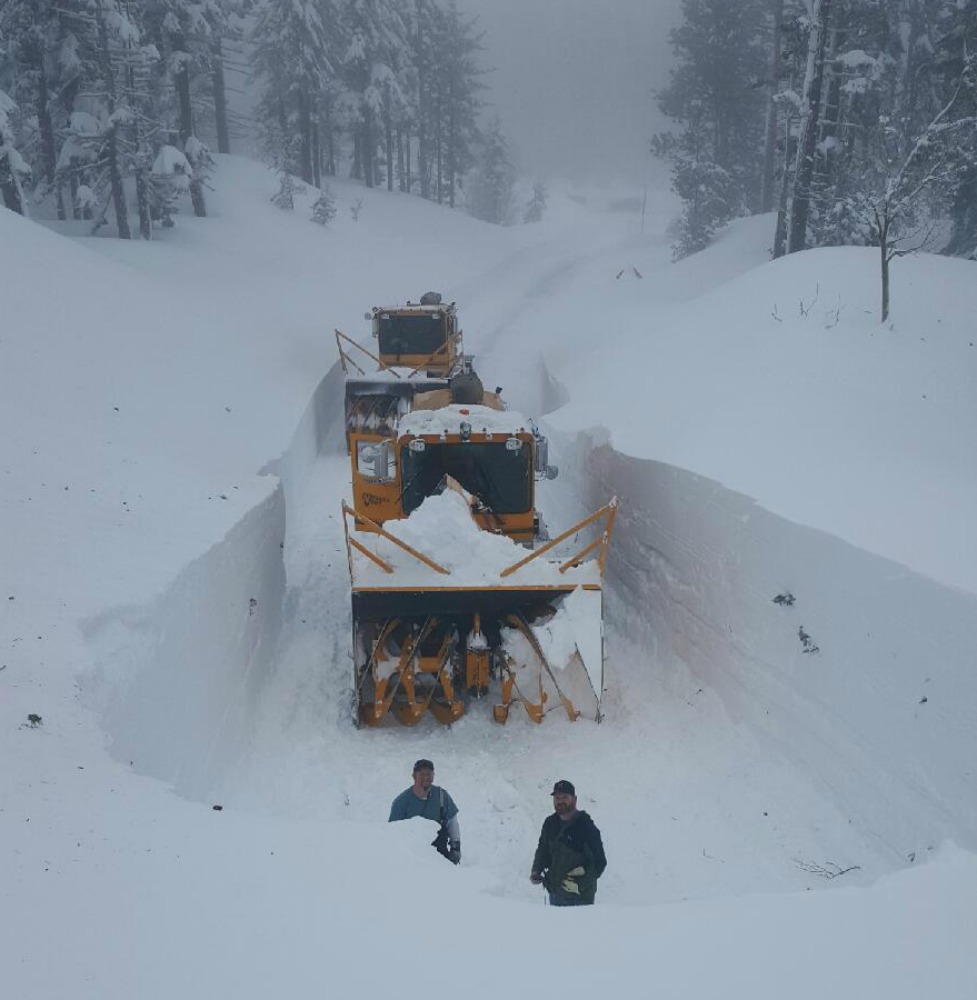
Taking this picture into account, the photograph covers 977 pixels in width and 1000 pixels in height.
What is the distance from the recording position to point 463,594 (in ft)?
24.8

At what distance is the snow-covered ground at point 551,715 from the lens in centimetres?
336

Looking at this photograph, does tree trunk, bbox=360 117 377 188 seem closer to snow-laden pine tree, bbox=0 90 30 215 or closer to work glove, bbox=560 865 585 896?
snow-laden pine tree, bbox=0 90 30 215

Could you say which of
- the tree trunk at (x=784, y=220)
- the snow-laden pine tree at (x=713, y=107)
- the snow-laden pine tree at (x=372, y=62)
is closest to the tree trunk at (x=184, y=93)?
the snow-laden pine tree at (x=372, y=62)

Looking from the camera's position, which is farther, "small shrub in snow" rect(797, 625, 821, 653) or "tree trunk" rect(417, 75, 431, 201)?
"tree trunk" rect(417, 75, 431, 201)

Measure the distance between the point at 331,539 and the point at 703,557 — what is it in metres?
6.53

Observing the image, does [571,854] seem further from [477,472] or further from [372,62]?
[372,62]

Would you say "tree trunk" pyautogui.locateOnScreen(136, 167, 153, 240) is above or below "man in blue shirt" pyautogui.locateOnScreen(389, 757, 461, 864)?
above

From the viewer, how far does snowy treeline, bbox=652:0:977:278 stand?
Answer: 57.8 ft

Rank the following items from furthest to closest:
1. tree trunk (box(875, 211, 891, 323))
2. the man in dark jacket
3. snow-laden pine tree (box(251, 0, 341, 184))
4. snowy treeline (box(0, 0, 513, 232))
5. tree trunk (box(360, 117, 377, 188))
Answer: tree trunk (box(360, 117, 377, 188)), snow-laden pine tree (box(251, 0, 341, 184)), snowy treeline (box(0, 0, 513, 232)), tree trunk (box(875, 211, 891, 323)), the man in dark jacket

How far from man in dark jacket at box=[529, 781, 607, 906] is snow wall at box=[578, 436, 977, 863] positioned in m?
2.10

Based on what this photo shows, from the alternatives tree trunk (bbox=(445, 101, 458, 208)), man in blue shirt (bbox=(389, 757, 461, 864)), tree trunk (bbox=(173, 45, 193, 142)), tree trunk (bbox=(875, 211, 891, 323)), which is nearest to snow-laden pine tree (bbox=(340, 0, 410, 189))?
tree trunk (bbox=(445, 101, 458, 208))

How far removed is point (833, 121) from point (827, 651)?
19.5 meters

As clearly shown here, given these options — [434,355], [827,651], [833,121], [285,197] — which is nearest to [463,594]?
[827,651]

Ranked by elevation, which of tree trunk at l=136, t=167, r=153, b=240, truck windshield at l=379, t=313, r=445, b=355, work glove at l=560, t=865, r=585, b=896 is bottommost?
work glove at l=560, t=865, r=585, b=896
